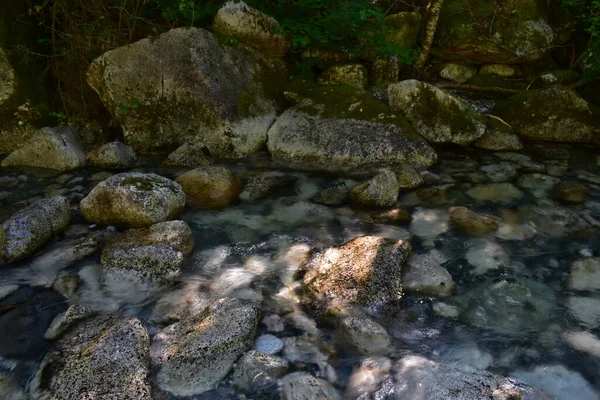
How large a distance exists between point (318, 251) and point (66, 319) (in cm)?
166

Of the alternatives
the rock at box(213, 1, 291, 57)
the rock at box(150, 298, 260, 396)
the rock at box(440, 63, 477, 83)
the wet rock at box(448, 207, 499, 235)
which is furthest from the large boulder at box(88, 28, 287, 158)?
the rock at box(440, 63, 477, 83)

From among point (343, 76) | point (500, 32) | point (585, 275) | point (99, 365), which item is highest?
point (500, 32)

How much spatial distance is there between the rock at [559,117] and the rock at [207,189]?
383 centimetres

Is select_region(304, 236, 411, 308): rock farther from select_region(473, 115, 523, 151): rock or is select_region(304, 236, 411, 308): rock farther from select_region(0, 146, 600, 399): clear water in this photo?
select_region(473, 115, 523, 151): rock

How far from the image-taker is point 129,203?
3244 millimetres

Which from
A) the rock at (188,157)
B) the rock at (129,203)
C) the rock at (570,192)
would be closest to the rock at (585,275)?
the rock at (570,192)

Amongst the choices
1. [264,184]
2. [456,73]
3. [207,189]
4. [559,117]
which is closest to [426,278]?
A: [264,184]

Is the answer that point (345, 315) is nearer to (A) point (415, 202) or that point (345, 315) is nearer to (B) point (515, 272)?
(B) point (515, 272)

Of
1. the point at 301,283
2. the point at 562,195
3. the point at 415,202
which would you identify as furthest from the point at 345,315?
the point at 562,195

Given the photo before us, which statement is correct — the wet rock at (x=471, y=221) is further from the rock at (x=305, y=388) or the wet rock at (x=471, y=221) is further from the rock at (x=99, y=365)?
the rock at (x=99, y=365)

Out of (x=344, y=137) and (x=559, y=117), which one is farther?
(x=559, y=117)

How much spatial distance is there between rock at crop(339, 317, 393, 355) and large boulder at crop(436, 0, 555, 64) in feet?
18.6

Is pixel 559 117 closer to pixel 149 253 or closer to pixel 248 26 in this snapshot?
pixel 248 26

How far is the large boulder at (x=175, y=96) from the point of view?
182 inches
